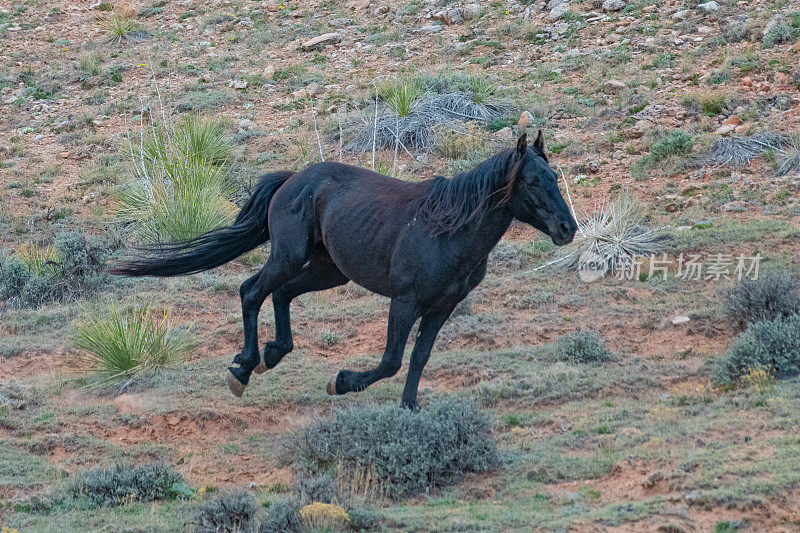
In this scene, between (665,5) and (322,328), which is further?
(665,5)

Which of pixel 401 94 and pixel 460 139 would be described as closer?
pixel 460 139

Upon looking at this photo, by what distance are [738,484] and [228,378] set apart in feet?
14.2

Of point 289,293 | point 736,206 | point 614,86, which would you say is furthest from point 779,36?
point 289,293

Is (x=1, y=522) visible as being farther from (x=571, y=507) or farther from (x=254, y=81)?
(x=254, y=81)

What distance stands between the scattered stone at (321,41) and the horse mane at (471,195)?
15.2 metres

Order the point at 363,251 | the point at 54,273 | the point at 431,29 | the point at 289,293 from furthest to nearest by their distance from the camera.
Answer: the point at 431,29, the point at 54,273, the point at 289,293, the point at 363,251

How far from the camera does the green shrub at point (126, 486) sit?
5438 millimetres

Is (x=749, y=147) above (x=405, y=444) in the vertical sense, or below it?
above

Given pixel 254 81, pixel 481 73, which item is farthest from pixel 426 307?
pixel 254 81

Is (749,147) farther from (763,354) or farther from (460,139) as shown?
(763,354)

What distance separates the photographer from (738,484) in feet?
15.3

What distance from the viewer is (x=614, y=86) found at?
16.0 meters

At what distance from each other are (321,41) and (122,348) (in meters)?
14.1

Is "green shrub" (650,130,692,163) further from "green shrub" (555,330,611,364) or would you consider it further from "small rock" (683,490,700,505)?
"small rock" (683,490,700,505)
